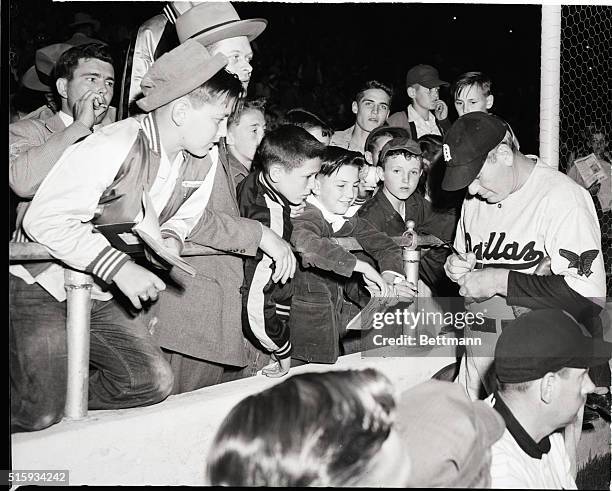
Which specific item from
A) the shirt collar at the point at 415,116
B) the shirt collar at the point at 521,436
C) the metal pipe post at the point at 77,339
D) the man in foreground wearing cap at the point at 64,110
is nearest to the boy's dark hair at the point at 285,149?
the shirt collar at the point at 415,116

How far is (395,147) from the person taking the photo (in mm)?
3477

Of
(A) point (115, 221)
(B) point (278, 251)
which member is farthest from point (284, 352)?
(A) point (115, 221)

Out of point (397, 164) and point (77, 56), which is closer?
point (77, 56)

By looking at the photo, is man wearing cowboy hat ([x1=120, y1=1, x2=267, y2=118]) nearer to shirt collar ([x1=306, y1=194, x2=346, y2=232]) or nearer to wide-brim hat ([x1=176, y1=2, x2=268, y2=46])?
wide-brim hat ([x1=176, y1=2, x2=268, y2=46])

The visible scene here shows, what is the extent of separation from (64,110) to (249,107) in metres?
0.68

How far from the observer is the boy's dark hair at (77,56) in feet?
10.3

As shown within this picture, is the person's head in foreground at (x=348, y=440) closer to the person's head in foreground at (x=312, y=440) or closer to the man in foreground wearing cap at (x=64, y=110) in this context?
the person's head in foreground at (x=312, y=440)

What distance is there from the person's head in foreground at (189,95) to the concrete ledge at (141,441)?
0.92 meters

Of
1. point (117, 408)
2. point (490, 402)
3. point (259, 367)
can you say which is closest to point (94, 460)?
point (117, 408)


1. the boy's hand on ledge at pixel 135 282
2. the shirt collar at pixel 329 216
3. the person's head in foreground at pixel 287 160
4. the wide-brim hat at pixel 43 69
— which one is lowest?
the boy's hand on ledge at pixel 135 282

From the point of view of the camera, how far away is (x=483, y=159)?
3.32 meters

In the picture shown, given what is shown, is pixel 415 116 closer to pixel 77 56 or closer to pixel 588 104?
pixel 588 104

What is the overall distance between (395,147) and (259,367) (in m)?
1.03

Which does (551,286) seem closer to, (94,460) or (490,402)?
(490,402)
